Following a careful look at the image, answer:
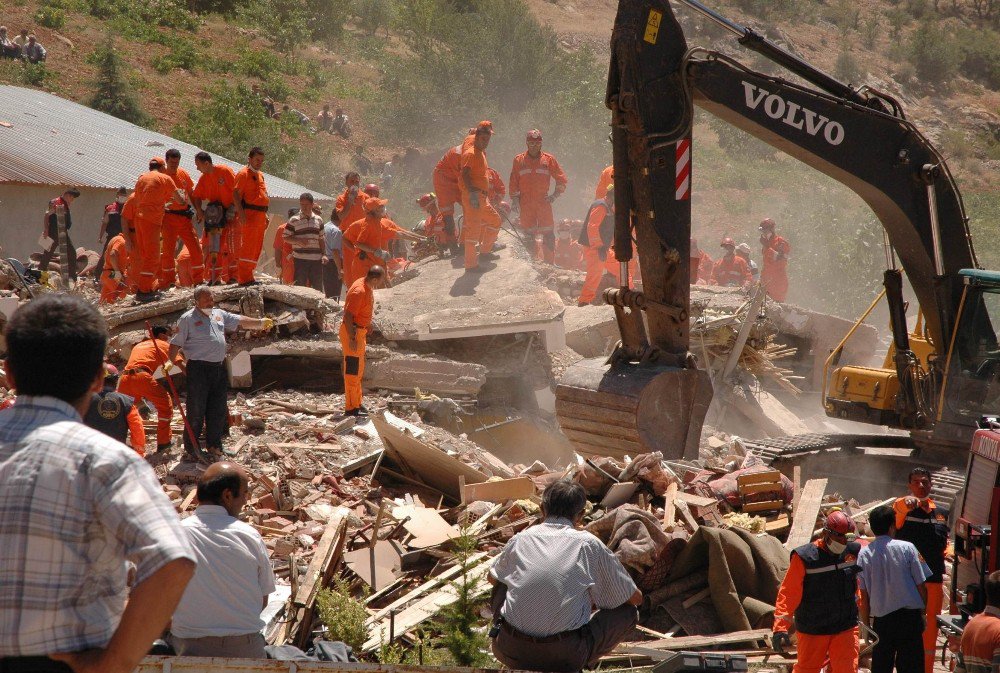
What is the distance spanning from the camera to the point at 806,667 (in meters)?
5.29

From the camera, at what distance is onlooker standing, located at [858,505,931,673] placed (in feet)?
18.5

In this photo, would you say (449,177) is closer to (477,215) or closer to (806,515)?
(477,215)

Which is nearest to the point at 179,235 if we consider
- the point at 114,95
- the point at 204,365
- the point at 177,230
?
the point at 177,230

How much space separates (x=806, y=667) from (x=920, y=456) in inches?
186

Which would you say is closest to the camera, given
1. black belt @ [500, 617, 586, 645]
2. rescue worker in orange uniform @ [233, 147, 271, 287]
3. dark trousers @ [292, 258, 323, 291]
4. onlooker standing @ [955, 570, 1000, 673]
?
black belt @ [500, 617, 586, 645]

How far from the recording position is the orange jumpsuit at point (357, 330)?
34.2ft

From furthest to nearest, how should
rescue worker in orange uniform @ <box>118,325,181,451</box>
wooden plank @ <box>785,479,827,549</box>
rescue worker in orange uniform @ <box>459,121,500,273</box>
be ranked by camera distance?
rescue worker in orange uniform @ <box>459,121,500,273</box>
rescue worker in orange uniform @ <box>118,325,181,451</box>
wooden plank @ <box>785,479,827,549</box>

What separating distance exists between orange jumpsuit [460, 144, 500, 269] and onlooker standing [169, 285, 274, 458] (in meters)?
4.74

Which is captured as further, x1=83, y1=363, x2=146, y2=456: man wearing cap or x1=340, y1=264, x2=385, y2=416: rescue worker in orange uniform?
x1=340, y1=264, x2=385, y2=416: rescue worker in orange uniform

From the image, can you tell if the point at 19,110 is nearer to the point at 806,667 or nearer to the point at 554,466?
the point at 554,466

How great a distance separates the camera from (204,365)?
9.25 metres

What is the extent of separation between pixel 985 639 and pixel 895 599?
98cm

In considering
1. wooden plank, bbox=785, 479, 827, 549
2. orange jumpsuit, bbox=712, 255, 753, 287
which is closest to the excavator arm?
wooden plank, bbox=785, 479, 827, 549

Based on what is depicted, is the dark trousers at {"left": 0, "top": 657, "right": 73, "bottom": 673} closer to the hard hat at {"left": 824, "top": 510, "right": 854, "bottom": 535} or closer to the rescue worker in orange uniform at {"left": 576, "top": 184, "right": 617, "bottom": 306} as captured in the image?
the hard hat at {"left": 824, "top": 510, "right": 854, "bottom": 535}
